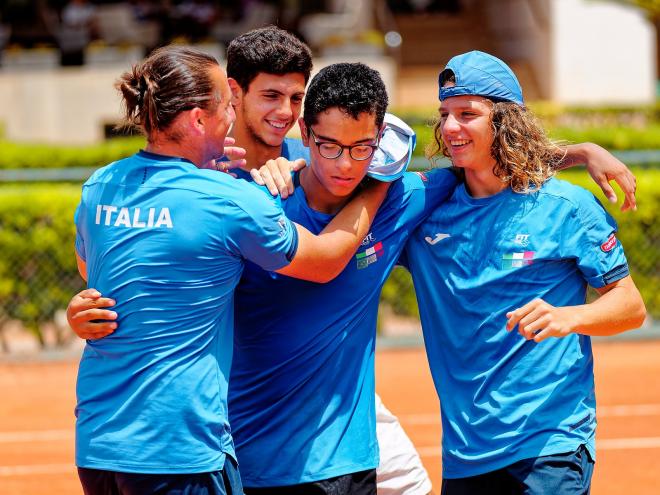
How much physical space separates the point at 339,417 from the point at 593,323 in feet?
2.96

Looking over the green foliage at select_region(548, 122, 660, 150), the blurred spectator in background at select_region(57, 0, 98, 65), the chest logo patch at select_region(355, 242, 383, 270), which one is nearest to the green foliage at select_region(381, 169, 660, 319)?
the green foliage at select_region(548, 122, 660, 150)

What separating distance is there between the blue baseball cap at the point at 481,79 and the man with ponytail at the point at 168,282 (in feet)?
2.97

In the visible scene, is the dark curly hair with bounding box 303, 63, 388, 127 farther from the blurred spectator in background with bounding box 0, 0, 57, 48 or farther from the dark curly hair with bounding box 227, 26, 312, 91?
the blurred spectator in background with bounding box 0, 0, 57, 48

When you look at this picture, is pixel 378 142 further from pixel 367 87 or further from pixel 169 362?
pixel 169 362

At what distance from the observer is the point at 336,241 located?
362cm

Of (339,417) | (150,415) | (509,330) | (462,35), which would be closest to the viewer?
(150,415)

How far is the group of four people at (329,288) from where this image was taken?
324cm

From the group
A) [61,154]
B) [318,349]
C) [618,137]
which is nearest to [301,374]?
[318,349]

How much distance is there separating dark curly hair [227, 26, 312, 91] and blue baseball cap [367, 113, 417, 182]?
1.87 feet

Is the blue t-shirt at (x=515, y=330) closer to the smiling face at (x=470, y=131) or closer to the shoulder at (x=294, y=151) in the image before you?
the smiling face at (x=470, y=131)

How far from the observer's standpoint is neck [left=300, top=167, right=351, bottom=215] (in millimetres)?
3863

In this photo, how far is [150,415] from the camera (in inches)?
126

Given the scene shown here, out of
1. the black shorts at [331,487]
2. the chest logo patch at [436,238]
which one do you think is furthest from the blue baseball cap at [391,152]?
the black shorts at [331,487]

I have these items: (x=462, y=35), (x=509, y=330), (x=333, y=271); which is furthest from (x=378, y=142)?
(x=462, y=35)
